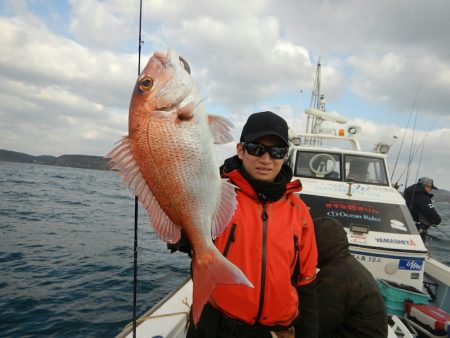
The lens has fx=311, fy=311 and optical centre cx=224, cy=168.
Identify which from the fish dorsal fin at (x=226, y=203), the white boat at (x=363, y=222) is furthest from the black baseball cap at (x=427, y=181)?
the fish dorsal fin at (x=226, y=203)

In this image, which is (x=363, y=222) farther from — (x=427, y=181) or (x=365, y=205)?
(x=427, y=181)

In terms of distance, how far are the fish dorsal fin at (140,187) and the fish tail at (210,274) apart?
0.21 m

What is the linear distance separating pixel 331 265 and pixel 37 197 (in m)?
24.9

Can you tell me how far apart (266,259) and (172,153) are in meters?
1.08

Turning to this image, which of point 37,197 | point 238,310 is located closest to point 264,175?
point 238,310

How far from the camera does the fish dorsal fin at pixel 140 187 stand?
1590 mm

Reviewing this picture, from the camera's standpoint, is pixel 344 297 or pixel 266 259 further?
pixel 344 297

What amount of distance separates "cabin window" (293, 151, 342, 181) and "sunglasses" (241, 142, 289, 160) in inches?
226

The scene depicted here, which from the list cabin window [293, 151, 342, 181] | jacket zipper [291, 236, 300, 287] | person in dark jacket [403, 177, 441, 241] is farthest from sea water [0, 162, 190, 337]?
person in dark jacket [403, 177, 441, 241]

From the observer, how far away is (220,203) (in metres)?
1.77

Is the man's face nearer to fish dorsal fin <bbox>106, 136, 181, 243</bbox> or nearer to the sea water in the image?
fish dorsal fin <bbox>106, 136, 181, 243</bbox>

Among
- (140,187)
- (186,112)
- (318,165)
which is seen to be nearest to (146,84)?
(186,112)

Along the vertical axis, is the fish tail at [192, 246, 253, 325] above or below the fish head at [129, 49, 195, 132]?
below

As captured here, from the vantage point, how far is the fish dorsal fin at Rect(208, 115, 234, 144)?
5.60 feet
